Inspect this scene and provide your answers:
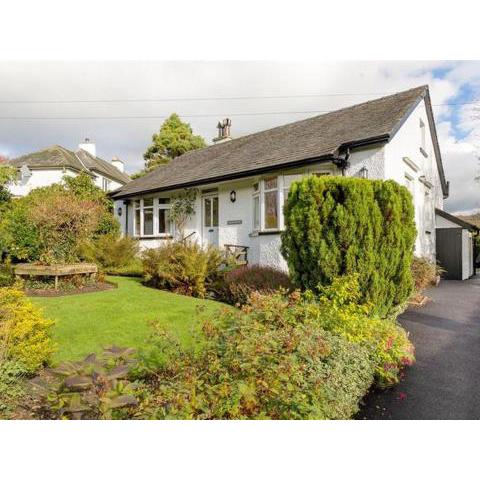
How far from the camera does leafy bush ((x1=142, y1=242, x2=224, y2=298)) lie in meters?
8.83

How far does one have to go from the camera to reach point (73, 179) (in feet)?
60.5

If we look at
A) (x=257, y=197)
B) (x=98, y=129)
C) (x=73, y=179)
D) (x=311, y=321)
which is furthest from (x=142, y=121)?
(x=73, y=179)

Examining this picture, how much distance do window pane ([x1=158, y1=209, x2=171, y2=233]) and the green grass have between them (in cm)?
724

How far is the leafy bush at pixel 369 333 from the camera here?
14.0ft

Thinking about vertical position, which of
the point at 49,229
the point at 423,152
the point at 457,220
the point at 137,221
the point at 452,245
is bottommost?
the point at 452,245

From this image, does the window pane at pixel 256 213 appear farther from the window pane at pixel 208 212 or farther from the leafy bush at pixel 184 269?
the leafy bush at pixel 184 269

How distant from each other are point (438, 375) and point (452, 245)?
1312 centimetres

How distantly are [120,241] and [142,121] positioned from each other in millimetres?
5227

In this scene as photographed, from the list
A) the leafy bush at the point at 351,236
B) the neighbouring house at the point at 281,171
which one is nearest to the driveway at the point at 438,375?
the leafy bush at the point at 351,236

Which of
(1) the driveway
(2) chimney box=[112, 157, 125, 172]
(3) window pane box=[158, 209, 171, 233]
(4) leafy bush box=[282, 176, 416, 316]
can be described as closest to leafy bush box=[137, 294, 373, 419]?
(1) the driveway

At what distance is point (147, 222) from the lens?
16.8 m

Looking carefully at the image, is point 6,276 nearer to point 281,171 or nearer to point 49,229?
point 49,229

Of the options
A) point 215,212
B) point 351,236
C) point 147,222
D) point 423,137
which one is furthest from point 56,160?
point 351,236

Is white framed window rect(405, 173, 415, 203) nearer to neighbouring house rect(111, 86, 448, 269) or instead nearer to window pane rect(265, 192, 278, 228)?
neighbouring house rect(111, 86, 448, 269)
